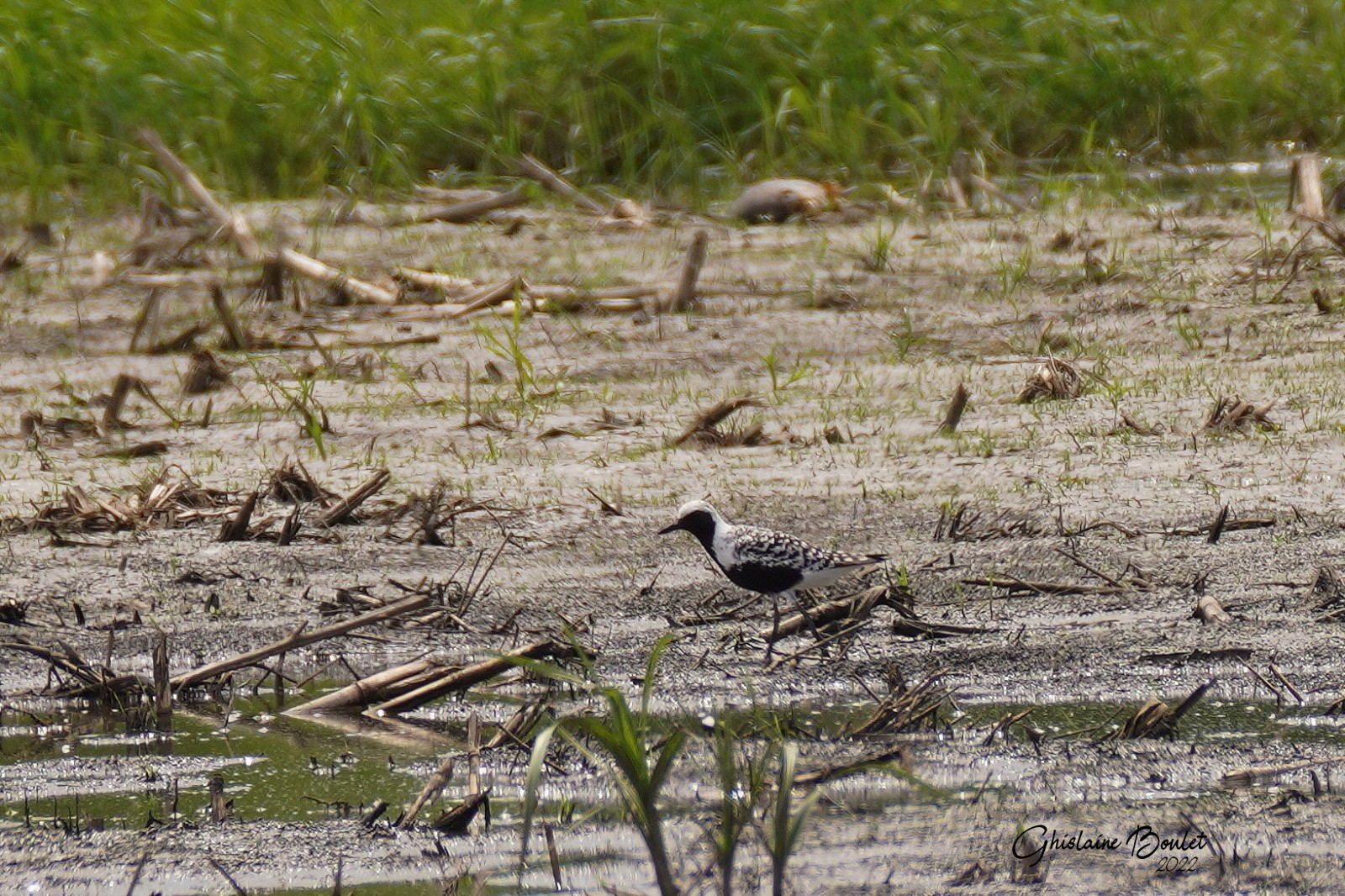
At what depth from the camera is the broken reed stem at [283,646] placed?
4164mm

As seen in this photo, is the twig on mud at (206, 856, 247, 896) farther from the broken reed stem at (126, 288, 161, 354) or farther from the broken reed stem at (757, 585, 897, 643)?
the broken reed stem at (126, 288, 161, 354)

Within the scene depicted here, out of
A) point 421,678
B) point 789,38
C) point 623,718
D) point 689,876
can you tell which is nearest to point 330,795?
point 421,678

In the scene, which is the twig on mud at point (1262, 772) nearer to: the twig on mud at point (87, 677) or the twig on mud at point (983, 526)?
the twig on mud at point (983, 526)

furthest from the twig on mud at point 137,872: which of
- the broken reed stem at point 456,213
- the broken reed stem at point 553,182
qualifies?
the broken reed stem at point 553,182

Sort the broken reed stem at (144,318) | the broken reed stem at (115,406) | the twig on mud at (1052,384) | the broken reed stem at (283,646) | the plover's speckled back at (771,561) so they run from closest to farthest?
the broken reed stem at (283,646), the plover's speckled back at (771,561), the twig on mud at (1052,384), the broken reed stem at (115,406), the broken reed stem at (144,318)

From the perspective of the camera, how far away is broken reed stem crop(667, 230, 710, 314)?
7.83 m

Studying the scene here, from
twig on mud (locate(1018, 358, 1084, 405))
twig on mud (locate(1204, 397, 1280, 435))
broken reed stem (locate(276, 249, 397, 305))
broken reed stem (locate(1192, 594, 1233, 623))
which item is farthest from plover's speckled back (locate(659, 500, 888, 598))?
broken reed stem (locate(276, 249, 397, 305))

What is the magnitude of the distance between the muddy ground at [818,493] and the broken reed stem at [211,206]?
16cm

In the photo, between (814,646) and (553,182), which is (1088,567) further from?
(553,182)

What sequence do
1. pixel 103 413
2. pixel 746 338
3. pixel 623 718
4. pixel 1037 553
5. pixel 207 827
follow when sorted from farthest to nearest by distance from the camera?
1. pixel 746 338
2. pixel 103 413
3. pixel 1037 553
4. pixel 207 827
5. pixel 623 718

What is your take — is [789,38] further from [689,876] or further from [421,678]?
[689,876]

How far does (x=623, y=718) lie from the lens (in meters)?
2.73

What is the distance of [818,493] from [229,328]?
10.1 ft

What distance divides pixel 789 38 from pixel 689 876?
8512mm
